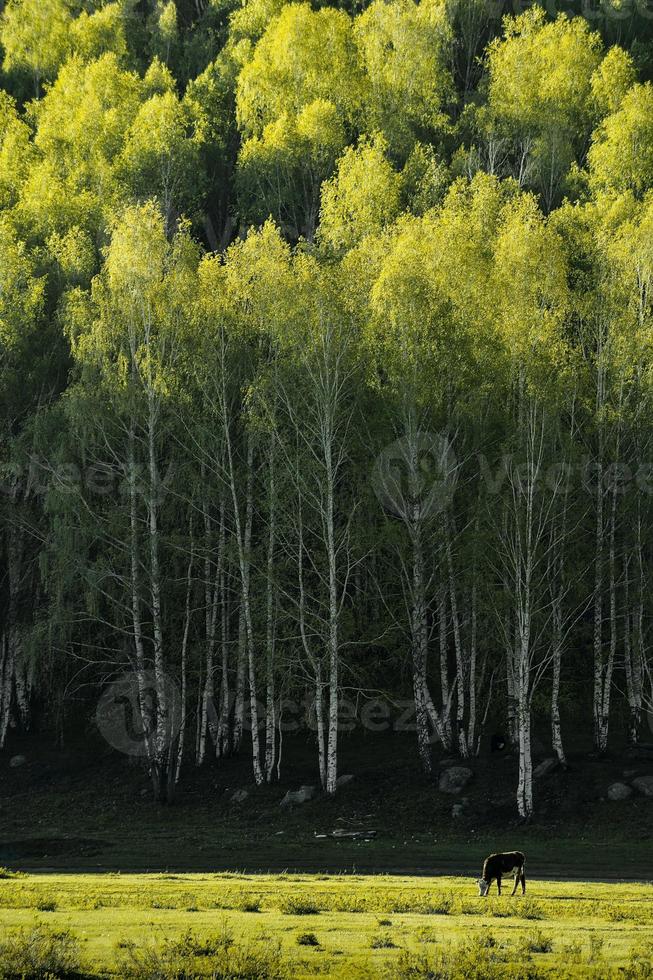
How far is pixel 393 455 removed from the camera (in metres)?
39.6

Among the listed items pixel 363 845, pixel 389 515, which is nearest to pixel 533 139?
pixel 389 515

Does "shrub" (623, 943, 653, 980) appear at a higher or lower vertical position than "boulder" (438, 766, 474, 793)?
lower

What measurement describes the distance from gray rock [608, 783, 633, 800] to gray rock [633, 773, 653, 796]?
298 millimetres

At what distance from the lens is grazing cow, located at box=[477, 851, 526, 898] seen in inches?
890

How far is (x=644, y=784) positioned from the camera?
116ft

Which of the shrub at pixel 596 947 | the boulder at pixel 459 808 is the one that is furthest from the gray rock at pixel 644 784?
the shrub at pixel 596 947

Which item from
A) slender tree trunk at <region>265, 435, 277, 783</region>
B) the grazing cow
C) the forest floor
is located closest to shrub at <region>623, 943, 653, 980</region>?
the grazing cow

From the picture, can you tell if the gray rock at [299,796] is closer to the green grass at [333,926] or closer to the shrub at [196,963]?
the green grass at [333,926]

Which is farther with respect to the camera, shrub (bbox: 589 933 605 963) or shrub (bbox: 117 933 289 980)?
shrub (bbox: 589 933 605 963)

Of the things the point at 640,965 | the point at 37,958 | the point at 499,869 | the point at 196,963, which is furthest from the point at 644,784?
the point at 37,958

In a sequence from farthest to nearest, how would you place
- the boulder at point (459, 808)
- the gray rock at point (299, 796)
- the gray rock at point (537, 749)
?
the gray rock at point (537, 749), the gray rock at point (299, 796), the boulder at point (459, 808)

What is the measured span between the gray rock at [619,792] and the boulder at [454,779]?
4681mm

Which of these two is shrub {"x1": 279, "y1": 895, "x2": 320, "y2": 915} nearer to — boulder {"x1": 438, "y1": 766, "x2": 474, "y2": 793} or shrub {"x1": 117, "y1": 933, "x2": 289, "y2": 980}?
shrub {"x1": 117, "y1": 933, "x2": 289, "y2": 980}

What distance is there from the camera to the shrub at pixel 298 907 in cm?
1936
